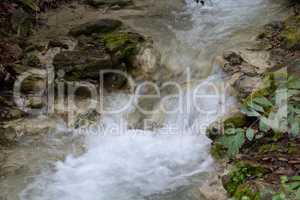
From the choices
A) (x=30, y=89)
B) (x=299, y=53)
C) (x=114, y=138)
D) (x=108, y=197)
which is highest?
(x=299, y=53)

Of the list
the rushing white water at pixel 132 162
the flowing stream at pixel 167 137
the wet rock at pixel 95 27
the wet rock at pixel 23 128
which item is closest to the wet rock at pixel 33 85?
the wet rock at pixel 23 128

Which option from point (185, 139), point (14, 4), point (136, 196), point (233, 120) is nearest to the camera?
point (136, 196)

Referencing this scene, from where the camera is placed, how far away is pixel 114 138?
536cm

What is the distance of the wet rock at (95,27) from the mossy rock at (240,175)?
3841 millimetres

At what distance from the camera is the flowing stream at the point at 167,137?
435 cm

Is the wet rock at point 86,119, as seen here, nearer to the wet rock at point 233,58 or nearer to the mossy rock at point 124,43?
the mossy rock at point 124,43

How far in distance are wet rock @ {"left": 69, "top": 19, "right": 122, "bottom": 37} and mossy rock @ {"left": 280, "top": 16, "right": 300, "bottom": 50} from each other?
2575 mm

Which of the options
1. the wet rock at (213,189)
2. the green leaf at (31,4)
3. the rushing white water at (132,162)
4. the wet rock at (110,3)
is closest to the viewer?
the wet rock at (213,189)

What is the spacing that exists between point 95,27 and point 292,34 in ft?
9.59

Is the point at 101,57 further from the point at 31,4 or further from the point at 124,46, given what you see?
the point at 31,4

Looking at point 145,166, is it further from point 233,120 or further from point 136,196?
point 233,120

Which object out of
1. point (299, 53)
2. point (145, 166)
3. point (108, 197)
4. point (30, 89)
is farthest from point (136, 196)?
point (299, 53)

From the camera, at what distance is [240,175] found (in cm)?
385

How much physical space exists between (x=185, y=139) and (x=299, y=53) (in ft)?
6.02
